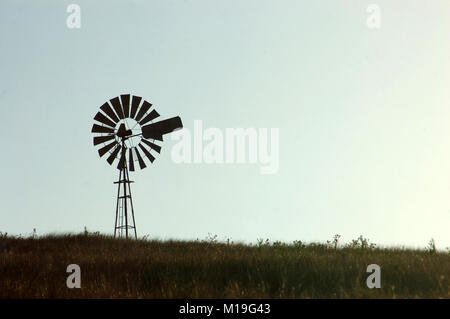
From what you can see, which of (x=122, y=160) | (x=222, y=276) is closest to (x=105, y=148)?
(x=122, y=160)

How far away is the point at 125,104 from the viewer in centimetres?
1886

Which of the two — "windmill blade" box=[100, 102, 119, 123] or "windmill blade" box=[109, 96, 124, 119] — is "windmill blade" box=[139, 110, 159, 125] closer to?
"windmill blade" box=[109, 96, 124, 119]

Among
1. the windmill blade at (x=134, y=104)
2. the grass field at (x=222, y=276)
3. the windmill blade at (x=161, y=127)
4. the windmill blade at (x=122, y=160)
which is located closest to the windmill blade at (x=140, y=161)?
the windmill blade at (x=122, y=160)

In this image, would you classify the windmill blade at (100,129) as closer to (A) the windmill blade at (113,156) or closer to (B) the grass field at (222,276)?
(A) the windmill blade at (113,156)

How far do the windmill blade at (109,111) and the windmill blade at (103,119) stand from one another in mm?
162

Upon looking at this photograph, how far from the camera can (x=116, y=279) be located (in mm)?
9281

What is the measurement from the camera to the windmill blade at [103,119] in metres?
19.2

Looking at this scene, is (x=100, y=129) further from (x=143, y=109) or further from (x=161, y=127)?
(x=161, y=127)

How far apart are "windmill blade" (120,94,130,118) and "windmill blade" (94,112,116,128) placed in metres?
0.67

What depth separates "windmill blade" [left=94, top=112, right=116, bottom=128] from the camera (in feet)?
63.0

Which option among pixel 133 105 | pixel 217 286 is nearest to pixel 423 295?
pixel 217 286

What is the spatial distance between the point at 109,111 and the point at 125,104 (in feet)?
2.46
